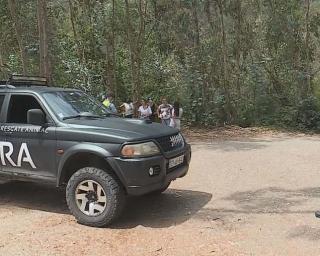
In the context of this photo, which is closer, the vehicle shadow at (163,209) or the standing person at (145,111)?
the vehicle shadow at (163,209)

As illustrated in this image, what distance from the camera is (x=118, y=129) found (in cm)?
662

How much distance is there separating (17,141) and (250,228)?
3.44m

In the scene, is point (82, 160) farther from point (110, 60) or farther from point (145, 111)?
point (110, 60)

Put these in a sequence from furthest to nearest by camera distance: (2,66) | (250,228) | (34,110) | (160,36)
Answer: (160,36) < (2,66) < (34,110) < (250,228)

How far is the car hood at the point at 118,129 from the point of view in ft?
21.2

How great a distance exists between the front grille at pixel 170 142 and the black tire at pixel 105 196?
0.78m

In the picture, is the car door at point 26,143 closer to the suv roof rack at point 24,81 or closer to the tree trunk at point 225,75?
the suv roof rack at point 24,81

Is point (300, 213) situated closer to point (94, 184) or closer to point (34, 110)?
point (94, 184)

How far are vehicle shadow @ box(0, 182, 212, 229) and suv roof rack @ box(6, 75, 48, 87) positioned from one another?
71.0 inches

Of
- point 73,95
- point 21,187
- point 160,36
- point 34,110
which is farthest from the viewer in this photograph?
point 160,36

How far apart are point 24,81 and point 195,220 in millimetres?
3667

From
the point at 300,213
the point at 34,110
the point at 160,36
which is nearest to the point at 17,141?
the point at 34,110

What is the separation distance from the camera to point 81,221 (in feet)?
21.5

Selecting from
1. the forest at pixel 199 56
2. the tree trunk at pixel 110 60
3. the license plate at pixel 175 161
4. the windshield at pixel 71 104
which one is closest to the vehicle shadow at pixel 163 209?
the license plate at pixel 175 161
